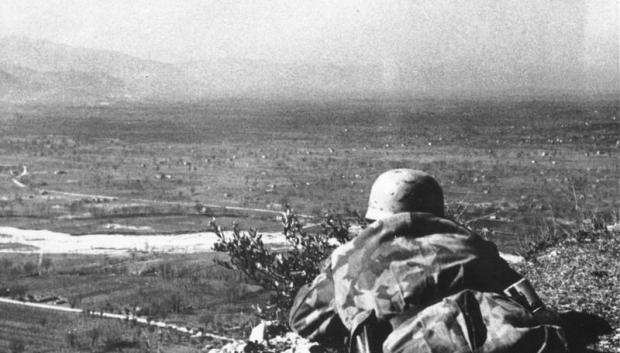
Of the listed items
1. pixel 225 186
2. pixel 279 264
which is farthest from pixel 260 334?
pixel 225 186

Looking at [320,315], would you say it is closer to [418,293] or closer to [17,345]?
[418,293]

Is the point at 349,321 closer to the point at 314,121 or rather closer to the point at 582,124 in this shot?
the point at 582,124

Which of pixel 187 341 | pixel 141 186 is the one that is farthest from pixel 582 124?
pixel 187 341

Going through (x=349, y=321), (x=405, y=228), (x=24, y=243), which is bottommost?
(x=24, y=243)

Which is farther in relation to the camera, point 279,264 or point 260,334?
point 279,264

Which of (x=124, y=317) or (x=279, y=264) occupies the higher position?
(x=279, y=264)

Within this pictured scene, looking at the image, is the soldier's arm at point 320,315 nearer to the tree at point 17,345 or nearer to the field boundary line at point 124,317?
the field boundary line at point 124,317
